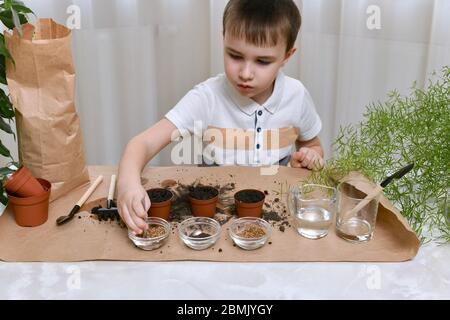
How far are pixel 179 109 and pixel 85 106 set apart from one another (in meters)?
0.57

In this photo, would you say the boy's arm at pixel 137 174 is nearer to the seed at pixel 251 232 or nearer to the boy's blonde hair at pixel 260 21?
the seed at pixel 251 232

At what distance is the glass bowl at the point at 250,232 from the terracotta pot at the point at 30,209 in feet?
1.26

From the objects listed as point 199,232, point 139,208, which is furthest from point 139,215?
point 199,232

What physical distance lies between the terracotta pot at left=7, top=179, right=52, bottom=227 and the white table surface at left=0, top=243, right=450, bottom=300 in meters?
0.12

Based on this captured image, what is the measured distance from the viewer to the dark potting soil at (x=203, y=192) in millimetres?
1002

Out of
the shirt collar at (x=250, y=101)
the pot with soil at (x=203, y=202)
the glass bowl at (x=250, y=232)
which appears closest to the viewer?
the glass bowl at (x=250, y=232)

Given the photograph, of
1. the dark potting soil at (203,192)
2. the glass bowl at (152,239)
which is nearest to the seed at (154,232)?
the glass bowl at (152,239)

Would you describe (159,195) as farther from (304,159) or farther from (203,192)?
(304,159)

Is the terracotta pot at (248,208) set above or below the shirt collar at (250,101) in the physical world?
below

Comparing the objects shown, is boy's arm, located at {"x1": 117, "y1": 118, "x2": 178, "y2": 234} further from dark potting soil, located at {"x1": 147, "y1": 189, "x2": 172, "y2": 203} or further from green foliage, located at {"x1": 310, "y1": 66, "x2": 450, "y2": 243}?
green foliage, located at {"x1": 310, "y1": 66, "x2": 450, "y2": 243}

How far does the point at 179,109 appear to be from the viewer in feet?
4.30

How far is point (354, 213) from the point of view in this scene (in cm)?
94
